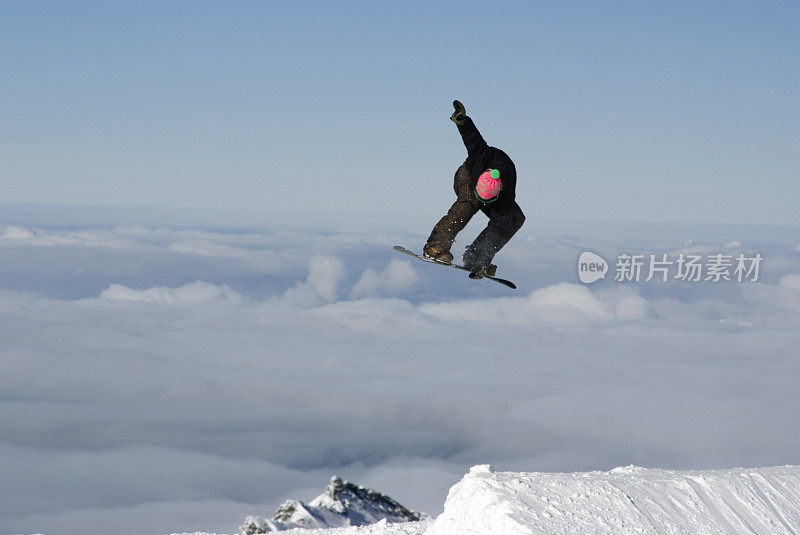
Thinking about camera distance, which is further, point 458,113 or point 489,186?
point 489,186

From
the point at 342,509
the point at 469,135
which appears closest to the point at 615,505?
the point at 469,135

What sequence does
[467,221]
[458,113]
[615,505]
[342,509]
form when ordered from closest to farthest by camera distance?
[458,113] < [467,221] < [615,505] < [342,509]

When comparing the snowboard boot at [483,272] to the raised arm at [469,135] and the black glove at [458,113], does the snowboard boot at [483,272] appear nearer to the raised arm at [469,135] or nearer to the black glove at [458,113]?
the raised arm at [469,135]

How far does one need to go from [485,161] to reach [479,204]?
82cm

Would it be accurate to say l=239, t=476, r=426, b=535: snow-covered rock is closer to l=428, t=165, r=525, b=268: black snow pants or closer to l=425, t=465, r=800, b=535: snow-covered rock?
l=425, t=465, r=800, b=535: snow-covered rock

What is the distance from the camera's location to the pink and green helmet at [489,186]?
421 inches

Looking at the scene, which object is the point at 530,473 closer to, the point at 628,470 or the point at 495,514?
the point at 495,514

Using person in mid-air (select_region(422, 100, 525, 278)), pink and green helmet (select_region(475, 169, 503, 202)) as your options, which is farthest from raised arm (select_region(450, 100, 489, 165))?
pink and green helmet (select_region(475, 169, 503, 202))

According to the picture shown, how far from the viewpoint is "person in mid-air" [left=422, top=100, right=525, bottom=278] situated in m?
10.7

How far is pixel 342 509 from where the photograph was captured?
8050cm

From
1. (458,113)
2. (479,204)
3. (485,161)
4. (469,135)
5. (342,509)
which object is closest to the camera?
(458,113)

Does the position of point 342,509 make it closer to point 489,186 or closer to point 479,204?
point 479,204

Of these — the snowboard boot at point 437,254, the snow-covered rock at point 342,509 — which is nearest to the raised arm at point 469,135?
the snowboard boot at point 437,254

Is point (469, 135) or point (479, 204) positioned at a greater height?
point (469, 135)
